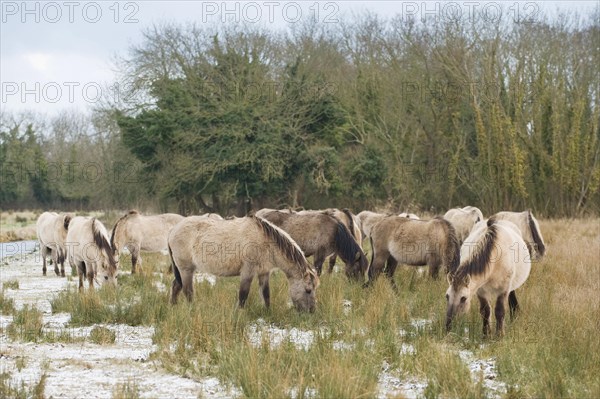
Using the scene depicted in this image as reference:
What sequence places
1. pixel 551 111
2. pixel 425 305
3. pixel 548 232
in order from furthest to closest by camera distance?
pixel 551 111, pixel 548 232, pixel 425 305

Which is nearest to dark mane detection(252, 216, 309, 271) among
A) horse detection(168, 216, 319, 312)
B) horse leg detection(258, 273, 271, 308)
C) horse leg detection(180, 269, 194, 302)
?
horse detection(168, 216, 319, 312)

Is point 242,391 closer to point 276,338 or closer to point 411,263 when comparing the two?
point 276,338

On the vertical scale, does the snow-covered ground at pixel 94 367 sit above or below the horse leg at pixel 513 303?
below

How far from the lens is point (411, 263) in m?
11.5

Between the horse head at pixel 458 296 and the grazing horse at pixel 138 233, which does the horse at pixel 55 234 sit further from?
the horse head at pixel 458 296

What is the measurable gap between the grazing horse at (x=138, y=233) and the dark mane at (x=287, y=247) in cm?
625

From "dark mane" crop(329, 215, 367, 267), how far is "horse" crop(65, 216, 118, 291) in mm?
4204

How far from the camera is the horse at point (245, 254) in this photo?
9.23 meters

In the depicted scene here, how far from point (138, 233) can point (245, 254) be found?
674cm

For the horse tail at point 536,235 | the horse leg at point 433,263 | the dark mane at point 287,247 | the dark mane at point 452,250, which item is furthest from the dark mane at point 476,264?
the horse tail at point 536,235

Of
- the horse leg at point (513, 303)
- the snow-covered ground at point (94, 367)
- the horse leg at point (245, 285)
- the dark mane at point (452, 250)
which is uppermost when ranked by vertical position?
the dark mane at point (452, 250)

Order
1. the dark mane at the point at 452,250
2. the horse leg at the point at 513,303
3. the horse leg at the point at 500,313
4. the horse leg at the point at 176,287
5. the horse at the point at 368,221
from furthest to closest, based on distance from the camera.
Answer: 1. the horse at the point at 368,221
2. the dark mane at the point at 452,250
3. the horse leg at the point at 176,287
4. the horse leg at the point at 513,303
5. the horse leg at the point at 500,313

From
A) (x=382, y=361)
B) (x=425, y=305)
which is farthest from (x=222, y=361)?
(x=425, y=305)

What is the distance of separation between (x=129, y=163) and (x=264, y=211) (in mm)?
19685
